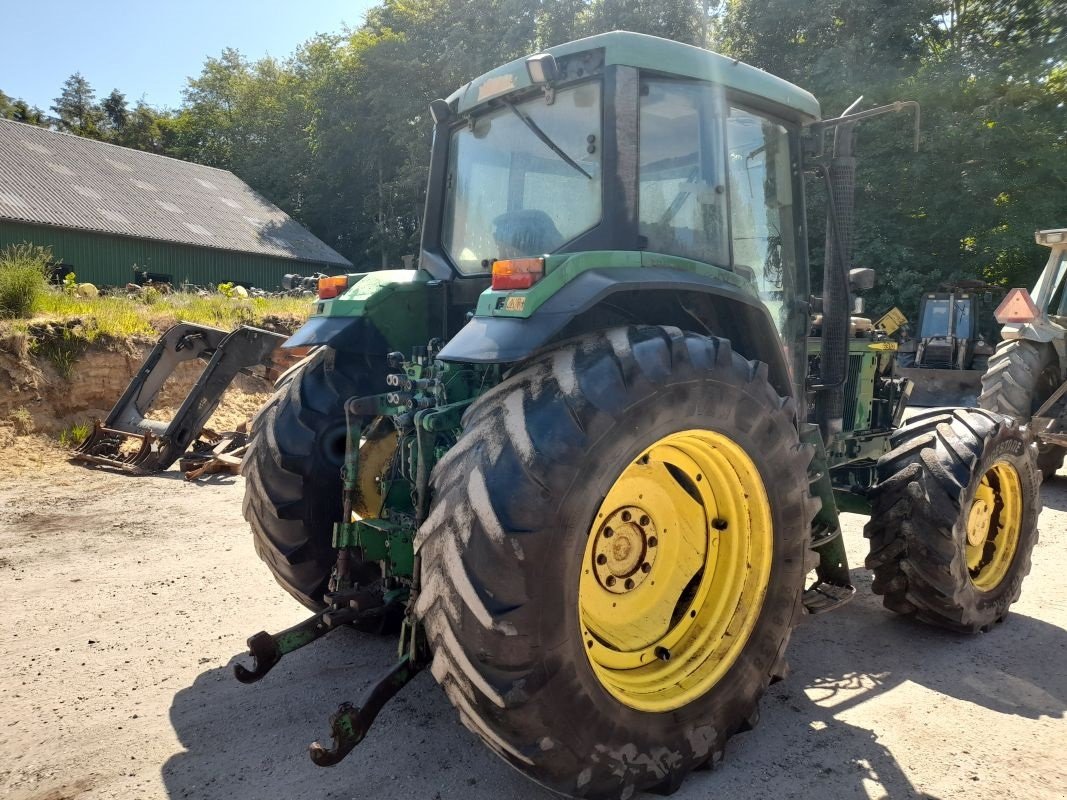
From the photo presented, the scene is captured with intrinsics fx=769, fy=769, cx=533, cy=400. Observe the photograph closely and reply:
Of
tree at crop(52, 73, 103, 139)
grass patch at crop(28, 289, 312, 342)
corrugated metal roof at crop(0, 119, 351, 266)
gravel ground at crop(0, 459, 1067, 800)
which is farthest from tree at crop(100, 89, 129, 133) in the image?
gravel ground at crop(0, 459, 1067, 800)

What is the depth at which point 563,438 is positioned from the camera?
2104 mm

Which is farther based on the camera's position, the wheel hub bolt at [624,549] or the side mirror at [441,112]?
the side mirror at [441,112]

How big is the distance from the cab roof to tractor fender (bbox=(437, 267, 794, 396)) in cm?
82

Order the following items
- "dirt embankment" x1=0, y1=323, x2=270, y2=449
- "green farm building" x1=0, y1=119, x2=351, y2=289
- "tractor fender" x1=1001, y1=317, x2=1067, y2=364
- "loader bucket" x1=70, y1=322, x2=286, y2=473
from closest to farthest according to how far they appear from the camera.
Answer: "tractor fender" x1=1001, y1=317, x2=1067, y2=364
"loader bucket" x1=70, y1=322, x2=286, y2=473
"dirt embankment" x1=0, y1=323, x2=270, y2=449
"green farm building" x1=0, y1=119, x2=351, y2=289

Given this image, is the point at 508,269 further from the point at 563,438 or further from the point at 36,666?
the point at 36,666

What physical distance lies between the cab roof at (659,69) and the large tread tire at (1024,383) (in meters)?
4.69

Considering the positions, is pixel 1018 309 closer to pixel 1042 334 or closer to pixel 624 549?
pixel 1042 334

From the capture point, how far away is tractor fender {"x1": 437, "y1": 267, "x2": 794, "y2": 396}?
7.35 feet

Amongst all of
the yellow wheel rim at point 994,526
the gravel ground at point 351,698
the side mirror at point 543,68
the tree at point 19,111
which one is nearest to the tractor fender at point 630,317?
the side mirror at point 543,68

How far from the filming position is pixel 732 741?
8.84 feet

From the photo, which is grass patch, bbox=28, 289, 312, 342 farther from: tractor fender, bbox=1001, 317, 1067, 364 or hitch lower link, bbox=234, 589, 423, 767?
tractor fender, bbox=1001, 317, 1067, 364

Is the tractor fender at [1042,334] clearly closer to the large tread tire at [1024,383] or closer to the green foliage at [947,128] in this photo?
the large tread tire at [1024,383]

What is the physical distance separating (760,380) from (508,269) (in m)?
0.94

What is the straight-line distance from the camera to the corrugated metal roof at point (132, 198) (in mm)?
21578
